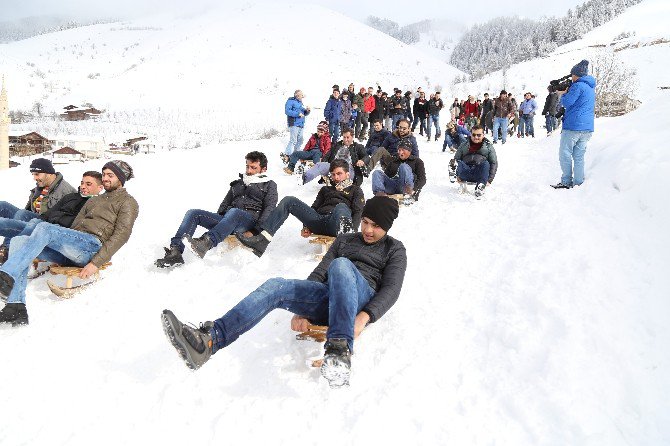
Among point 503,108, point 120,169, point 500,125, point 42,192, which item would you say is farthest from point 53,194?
point 500,125

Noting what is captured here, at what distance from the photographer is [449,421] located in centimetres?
281

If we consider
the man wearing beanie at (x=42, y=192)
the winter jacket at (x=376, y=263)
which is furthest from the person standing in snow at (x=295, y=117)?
the winter jacket at (x=376, y=263)

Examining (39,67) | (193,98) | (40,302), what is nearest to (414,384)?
(40,302)

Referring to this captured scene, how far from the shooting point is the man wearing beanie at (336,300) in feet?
9.21

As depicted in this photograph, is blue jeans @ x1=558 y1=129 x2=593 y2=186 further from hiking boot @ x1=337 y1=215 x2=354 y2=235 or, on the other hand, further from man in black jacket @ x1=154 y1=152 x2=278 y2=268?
man in black jacket @ x1=154 y1=152 x2=278 y2=268

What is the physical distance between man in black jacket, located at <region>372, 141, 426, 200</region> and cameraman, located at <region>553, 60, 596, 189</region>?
260 centimetres

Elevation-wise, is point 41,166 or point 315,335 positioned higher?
point 41,166

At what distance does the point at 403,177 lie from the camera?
8.20 m

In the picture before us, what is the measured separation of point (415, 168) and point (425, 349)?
535 centimetres

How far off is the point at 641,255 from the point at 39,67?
405 ft

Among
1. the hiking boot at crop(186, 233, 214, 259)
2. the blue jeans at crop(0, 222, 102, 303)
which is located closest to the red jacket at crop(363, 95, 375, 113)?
the hiking boot at crop(186, 233, 214, 259)

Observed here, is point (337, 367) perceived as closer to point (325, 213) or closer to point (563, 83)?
point (325, 213)

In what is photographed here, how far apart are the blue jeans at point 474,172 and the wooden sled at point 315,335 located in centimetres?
608

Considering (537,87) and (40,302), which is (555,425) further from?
(537,87)
